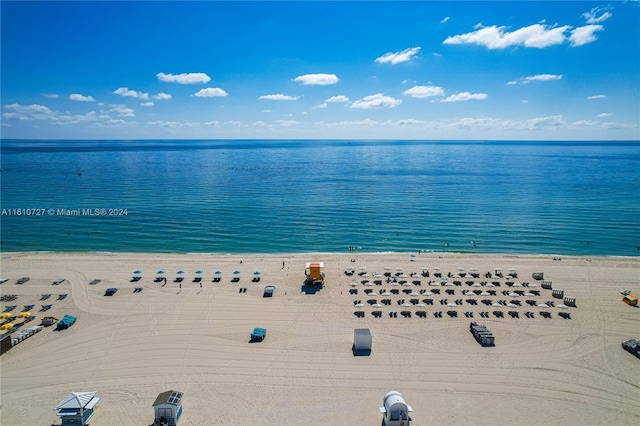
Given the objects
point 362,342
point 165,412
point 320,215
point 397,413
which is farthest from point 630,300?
point 320,215

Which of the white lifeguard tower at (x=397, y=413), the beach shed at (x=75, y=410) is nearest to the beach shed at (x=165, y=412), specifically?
the beach shed at (x=75, y=410)

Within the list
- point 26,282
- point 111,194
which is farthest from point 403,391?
point 111,194

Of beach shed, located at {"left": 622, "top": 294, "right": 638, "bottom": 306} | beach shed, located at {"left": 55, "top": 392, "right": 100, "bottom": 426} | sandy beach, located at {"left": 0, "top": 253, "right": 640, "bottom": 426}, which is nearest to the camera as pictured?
beach shed, located at {"left": 55, "top": 392, "right": 100, "bottom": 426}

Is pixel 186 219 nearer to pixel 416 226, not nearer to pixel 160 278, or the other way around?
pixel 160 278

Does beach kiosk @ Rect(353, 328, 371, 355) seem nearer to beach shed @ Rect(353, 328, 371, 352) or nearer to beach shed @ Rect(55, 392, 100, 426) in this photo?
beach shed @ Rect(353, 328, 371, 352)

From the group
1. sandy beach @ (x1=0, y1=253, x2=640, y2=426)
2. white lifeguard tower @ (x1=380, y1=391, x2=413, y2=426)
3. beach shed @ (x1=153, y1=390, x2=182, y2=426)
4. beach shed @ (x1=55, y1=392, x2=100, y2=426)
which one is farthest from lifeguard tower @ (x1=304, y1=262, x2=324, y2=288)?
beach shed @ (x1=55, y1=392, x2=100, y2=426)

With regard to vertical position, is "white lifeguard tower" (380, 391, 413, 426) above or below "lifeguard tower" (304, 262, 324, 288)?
below
